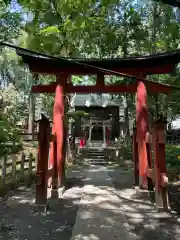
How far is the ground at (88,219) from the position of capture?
3991 mm

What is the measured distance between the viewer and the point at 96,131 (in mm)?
24328

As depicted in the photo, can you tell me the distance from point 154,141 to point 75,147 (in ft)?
37.3

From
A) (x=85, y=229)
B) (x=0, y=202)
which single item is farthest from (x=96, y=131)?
(x=85, y=229)

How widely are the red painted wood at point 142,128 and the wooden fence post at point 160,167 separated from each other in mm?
1132

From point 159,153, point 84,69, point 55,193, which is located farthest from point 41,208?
point 84,69

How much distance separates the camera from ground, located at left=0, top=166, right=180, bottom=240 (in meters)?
3.99

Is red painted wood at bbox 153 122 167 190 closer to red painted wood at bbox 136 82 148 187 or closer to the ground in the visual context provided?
the ground

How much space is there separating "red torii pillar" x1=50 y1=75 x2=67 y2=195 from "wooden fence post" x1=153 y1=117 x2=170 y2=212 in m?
2.78

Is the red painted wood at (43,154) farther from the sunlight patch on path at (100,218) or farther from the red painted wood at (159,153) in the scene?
the red painted wood at (159,153)

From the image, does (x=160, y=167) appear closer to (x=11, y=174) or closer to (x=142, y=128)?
(x=142, y=128)

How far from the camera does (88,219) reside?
15.0ft

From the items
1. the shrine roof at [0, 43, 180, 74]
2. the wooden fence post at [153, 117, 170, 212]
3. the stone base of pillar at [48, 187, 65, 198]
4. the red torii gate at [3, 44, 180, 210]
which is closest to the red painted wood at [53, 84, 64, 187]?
the red torii gate at [3, 44, 180, 210]

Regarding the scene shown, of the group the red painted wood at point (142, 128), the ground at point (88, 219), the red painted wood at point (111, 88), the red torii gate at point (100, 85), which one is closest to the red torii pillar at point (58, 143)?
the red torii gate at point (100, 85)

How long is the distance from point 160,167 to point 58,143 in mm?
3074
